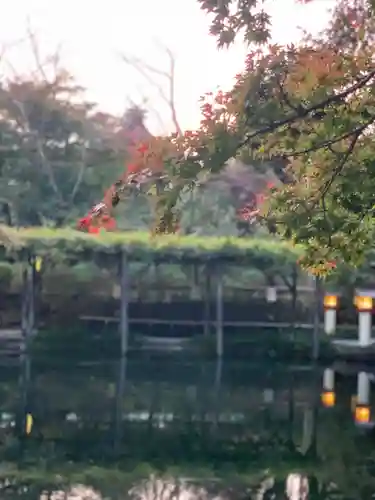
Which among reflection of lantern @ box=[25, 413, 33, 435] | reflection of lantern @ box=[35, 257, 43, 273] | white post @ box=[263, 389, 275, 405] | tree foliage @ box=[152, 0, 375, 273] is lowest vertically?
white post @ box=[263, 389, 275, 405]

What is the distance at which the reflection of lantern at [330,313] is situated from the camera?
15.4 meters

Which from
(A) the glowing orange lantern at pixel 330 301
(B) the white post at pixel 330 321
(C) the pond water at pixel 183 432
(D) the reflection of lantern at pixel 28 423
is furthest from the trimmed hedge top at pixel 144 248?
(D) the reflection of lantern at pixel 28 423

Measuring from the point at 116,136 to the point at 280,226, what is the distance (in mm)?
14683

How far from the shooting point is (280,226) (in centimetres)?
566

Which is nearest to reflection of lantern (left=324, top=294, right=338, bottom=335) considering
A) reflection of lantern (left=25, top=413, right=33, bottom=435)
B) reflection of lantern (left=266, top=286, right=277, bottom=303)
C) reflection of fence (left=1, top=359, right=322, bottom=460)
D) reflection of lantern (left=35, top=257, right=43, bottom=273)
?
reflection of lantern (left=266, top=286, right=277, bottom=303)

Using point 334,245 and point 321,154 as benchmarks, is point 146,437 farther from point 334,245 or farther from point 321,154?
point 321,154

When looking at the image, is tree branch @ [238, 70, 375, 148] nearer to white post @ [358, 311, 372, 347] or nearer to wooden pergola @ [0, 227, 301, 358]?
wooden pergola @ [0, 227, 301, 358]

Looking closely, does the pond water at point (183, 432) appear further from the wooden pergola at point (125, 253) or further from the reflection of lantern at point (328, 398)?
the wooden pergola at point (125, 253)

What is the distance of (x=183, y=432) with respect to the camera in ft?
28.7

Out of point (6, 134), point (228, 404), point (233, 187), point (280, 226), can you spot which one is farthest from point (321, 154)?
point (6, 134)

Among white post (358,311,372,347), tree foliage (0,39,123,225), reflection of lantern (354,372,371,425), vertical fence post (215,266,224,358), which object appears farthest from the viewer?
tree foliage (0,39,123,225)

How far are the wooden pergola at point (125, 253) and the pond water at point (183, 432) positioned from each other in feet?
4.45

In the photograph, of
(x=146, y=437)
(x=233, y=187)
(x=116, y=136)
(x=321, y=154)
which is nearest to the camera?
(x=321, y=154)

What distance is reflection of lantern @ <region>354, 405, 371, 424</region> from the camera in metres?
9.66
